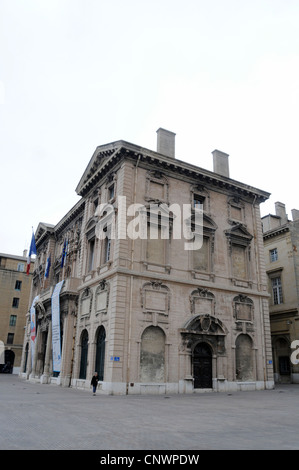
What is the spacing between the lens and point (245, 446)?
25.2 ft

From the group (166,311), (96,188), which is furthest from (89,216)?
(166,311)

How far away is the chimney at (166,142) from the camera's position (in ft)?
93.4

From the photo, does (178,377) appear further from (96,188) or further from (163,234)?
(96,188)

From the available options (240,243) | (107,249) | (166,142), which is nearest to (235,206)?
(240,243)

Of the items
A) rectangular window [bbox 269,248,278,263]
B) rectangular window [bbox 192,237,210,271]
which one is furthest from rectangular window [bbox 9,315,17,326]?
rectangular window [bbox 192,237,210,271]

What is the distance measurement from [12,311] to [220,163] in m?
41.9

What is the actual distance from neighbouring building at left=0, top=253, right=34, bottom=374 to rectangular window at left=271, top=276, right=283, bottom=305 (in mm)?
38370

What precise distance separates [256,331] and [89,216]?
607 inches

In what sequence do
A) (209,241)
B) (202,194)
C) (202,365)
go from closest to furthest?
(202,365)
(209,241)
(202,194)

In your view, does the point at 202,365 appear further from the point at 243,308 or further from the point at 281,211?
the point at 281,211

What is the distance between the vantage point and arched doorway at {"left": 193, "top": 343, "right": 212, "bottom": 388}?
24.3 m

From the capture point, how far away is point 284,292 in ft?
121

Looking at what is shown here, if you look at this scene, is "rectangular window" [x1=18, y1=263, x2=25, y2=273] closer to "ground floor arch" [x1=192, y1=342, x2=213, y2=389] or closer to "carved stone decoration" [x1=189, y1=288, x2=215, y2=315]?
"carved stone decoration" [x1=189, y1=288, x2=215, y2=315]

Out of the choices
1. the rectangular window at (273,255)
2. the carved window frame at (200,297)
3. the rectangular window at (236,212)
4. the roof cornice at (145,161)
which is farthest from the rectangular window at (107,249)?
the rectangular window at (273,255)
